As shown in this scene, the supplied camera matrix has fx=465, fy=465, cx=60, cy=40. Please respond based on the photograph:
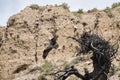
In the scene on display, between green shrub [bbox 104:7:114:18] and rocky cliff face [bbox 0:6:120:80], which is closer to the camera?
rocky cliff face [bbox 0:6:120:80]

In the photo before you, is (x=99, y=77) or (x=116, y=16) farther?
(x=116, y=16)

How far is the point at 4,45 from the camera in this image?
41.1m

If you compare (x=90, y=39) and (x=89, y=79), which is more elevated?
(x=90, y=39)

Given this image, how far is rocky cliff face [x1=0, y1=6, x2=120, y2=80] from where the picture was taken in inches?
1469

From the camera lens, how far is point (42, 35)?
39656 millimetres

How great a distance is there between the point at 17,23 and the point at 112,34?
8.89 metres

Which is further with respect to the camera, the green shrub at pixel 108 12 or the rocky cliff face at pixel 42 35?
the green shrub at pixel 108 12

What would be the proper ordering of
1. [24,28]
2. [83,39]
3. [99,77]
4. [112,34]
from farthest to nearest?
1. [24,28]
2. [112,34]
3. [83,39]
4. [99,77]

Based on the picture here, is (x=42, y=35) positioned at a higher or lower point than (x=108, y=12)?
lower

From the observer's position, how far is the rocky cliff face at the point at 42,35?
3731cm

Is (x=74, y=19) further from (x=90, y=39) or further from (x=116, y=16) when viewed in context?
(x=90, y=39)

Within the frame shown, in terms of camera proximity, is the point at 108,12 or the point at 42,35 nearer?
the point at 42,35

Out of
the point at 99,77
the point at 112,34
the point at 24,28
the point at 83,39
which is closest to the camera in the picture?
the point at 99,77

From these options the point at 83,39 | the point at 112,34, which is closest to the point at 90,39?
the point at 83,39
